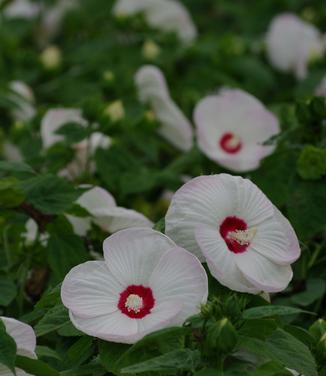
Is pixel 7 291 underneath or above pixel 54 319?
underneath

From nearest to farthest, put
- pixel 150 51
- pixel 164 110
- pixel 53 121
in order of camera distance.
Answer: pixel 53 121 < pixel 164 110 < pixel 150 51

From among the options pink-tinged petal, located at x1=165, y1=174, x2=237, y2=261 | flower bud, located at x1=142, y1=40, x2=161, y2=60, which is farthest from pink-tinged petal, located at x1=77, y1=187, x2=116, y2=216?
flower bud, located at x1=142, y1=40, x2=161, y2=60

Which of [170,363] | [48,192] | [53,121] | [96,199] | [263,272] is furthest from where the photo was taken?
[53,121]

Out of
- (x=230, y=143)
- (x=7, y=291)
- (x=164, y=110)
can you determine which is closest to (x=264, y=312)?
(x=7, y=291)

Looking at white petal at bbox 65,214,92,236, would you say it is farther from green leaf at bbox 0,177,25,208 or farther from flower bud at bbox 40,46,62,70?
flower bud at bbox 40,46,62,70

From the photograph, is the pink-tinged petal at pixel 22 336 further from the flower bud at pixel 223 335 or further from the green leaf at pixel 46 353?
→ the flower bud at pixel 223 335

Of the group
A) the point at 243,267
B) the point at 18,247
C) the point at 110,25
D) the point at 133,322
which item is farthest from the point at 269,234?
the point at 110,25

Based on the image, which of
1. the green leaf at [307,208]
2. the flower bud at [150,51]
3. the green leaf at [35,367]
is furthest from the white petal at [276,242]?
the flower bud at [150,51]

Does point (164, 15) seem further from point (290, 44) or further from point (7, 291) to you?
point (7, 291)
